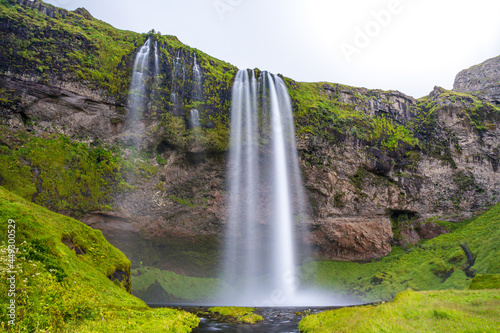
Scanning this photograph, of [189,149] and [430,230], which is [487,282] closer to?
[430,230]

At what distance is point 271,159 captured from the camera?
140ft

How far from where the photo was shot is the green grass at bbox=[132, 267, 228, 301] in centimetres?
3856

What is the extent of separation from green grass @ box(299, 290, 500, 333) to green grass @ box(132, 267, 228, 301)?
26541 millimetres

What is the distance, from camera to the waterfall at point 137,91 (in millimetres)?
38219

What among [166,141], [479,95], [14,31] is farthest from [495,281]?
[479,95]

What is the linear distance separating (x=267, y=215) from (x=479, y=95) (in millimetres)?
62024

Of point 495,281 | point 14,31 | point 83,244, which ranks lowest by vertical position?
point 495,281

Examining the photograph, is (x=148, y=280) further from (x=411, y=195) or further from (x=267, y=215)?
(x=411, y=195)

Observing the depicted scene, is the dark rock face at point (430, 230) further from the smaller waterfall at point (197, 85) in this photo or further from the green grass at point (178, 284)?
the smaller waterfall at point (197, 85)

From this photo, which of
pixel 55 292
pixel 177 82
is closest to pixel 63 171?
pixel 177 82

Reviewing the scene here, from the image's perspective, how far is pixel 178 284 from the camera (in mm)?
40844

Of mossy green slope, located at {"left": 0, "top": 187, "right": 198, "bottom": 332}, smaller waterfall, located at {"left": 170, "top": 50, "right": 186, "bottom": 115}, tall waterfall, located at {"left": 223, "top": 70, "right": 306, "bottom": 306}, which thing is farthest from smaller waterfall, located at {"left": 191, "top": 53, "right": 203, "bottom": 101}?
mossy green slope, located at {"left": 0, "top": 187, "right": 198, "bottom": 332}

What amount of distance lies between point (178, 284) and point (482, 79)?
321 feet

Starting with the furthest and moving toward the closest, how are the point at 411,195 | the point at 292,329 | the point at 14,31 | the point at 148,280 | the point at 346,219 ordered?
the point at 411,195 → the point at 346,219 → the point at 148,280 → the point at 14,31 → the point at 292,329
